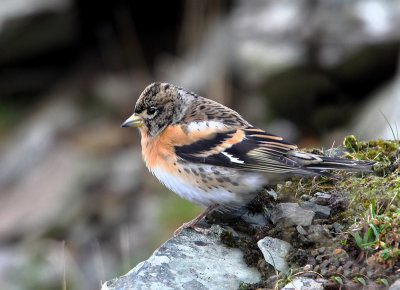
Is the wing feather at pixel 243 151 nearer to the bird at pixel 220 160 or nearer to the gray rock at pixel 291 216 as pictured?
the bird at pixel 220 160

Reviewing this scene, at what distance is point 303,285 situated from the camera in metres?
3.01

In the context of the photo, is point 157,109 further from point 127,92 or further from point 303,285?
point 127,92

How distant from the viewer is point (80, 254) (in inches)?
368

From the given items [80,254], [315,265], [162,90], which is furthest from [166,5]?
[315,265]

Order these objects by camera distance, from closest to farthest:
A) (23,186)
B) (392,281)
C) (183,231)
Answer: (392,281) → (183,231) → (23,186)

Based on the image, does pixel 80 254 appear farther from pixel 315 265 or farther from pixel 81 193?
pixel 315 265

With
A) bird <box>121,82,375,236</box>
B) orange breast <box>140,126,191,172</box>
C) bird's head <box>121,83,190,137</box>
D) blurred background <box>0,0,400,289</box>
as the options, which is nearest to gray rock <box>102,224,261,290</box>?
bird <box>121,82,375,236</box>

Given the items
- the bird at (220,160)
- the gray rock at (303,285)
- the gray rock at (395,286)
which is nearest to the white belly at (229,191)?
the bird at (220,160)

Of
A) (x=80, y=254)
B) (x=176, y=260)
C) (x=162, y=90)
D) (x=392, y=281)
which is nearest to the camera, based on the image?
(x=392, y=281)

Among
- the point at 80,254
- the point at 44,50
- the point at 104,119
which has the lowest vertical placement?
the point at 80,254

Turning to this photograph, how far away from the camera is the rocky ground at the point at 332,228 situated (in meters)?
3.02

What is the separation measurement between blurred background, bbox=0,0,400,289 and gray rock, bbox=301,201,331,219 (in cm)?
283

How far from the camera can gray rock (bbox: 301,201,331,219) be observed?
359 centimetres

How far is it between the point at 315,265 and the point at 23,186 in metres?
8.88
